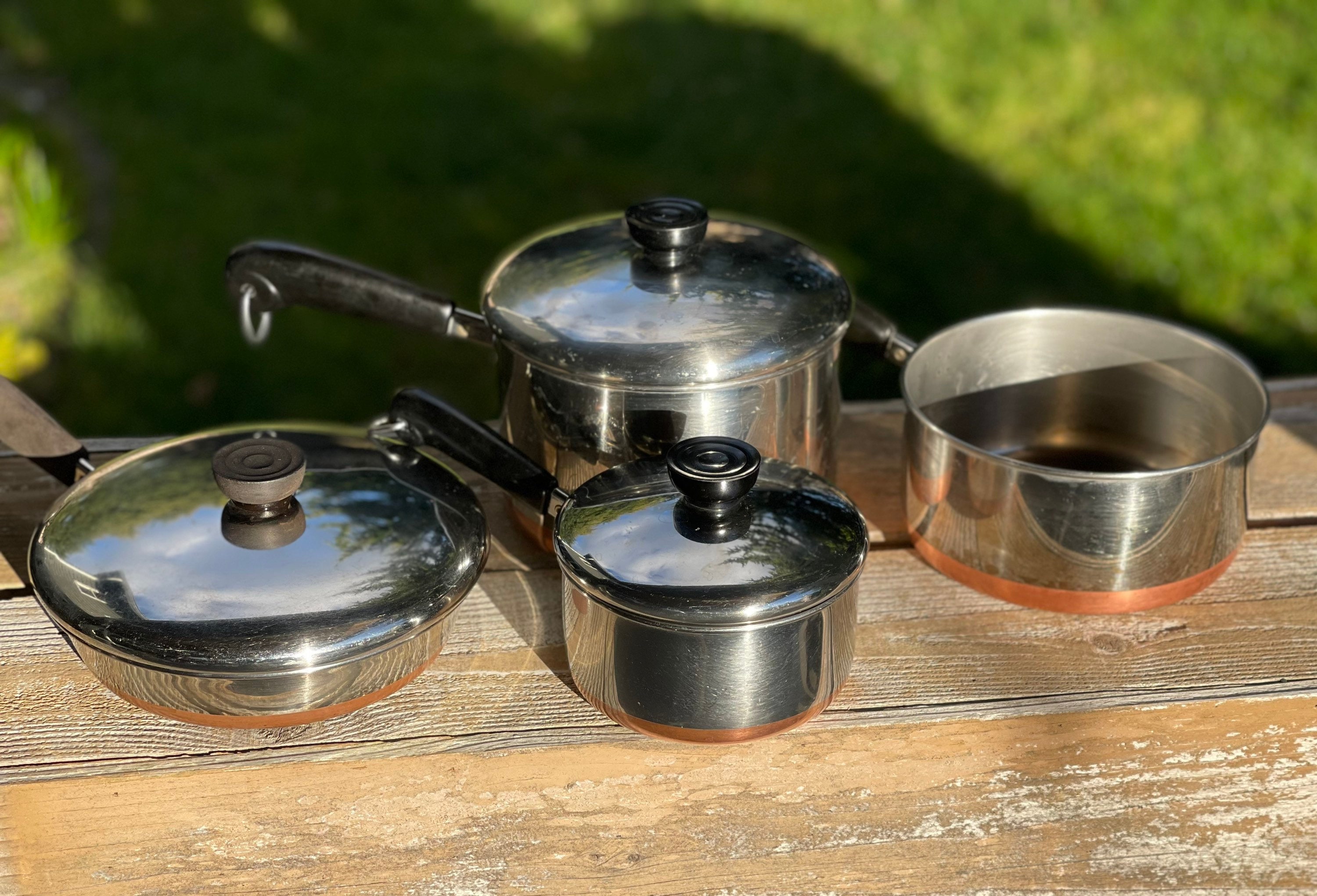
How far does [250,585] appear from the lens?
1.06m

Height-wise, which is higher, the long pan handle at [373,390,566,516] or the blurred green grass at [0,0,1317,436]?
the long pan handle at [373,390,566,516]

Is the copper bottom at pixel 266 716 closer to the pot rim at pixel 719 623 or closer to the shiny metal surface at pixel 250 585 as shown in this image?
the shiny metal surface at pixel 250 585

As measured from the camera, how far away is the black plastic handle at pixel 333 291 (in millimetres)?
1357

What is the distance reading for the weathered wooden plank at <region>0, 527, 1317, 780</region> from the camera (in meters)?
1.14

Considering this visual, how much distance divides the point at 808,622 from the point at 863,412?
2.34ft

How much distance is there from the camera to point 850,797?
3.74ft

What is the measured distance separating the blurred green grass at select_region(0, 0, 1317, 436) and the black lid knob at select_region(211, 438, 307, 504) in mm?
1970

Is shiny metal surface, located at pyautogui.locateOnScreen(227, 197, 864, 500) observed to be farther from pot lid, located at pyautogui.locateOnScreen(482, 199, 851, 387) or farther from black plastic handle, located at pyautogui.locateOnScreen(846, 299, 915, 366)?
black plastic handle, located at pyautogui.locateOnScreen(846, 299, 915, 366)

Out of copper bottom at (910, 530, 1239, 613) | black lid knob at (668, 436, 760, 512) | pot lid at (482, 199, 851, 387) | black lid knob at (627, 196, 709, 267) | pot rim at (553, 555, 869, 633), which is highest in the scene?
black lid knob at (627, 196, 709, 267)

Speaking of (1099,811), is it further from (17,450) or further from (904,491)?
(17,450)

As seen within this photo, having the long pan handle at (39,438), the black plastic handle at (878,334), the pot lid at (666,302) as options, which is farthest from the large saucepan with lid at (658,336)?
the long pan handle at (39,438)

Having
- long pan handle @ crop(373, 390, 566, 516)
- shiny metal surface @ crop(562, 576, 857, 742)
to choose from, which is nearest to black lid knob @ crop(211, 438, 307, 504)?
long pan handle @ crop(373, 390, 566, 516)

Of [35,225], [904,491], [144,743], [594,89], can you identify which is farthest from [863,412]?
[594,89]

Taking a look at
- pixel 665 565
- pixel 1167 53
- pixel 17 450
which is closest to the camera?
pixel 665 565
